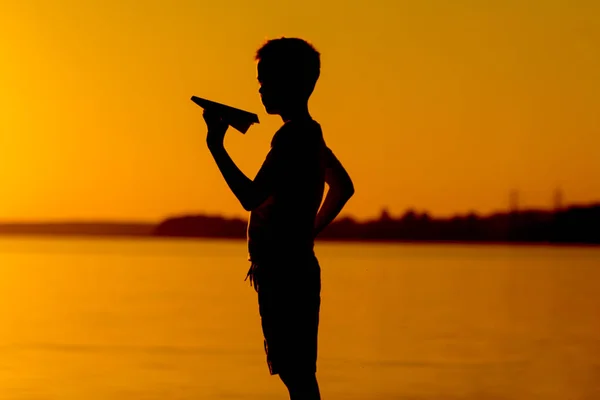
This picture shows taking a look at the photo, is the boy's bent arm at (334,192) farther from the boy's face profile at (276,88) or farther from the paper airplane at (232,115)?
the paper airplane at (232,115)

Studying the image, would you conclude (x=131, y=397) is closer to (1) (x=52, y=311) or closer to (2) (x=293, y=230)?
(2) (x=293, y=230)

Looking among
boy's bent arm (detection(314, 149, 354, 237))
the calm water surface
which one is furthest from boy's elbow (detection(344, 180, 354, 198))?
the calm water surface

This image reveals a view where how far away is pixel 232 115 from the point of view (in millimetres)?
4574

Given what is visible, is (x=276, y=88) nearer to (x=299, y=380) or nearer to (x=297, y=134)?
(x=297, y=134)

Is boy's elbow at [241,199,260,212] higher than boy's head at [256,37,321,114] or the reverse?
the reverse

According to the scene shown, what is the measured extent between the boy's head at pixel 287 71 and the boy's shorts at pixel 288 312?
2.01 ft

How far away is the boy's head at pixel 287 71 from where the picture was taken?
4.68 m

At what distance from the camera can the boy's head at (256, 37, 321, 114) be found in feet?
15.4

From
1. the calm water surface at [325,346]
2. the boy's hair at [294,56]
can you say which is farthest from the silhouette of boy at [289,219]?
the calm water surface at [325,346]

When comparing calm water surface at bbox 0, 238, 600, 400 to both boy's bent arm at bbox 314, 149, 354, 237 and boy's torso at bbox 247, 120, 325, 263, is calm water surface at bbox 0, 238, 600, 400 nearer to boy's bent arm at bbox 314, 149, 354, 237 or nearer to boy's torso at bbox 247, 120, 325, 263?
boy's bent arm at bbox 314, 149, 354, 237

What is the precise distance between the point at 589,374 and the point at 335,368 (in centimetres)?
187

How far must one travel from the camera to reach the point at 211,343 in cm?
1153

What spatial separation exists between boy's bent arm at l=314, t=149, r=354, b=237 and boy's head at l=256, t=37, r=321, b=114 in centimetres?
34

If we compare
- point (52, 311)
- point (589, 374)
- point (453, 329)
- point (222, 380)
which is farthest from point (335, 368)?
point (52, 311)
